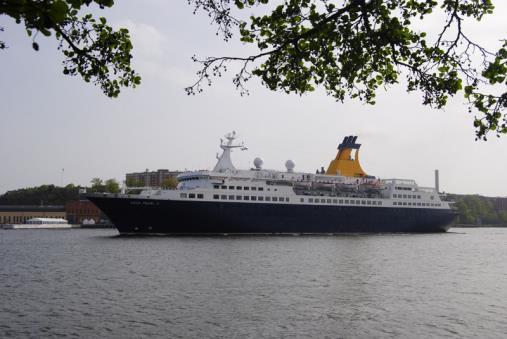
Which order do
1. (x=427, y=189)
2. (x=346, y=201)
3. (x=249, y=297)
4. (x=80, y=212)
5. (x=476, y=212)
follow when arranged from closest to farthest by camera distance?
(x=249, y=297)
(x=346, y=201)
(x=427, y=189)
(x=80, y=212)
(x=476, y=212)

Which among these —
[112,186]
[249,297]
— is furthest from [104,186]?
[249,297]

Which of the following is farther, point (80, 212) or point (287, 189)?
point (80, 212)

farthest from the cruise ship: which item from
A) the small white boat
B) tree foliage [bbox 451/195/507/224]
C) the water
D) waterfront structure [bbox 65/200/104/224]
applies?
tree foliage [bbox 451/195/507/224]

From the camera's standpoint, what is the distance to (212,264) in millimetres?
32375

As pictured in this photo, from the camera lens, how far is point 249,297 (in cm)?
2133

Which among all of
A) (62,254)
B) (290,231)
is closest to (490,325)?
(62,254)

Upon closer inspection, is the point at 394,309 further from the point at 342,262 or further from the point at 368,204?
the point at 368,204

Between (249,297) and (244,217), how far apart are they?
41.3 m

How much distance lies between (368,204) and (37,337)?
63.0 m

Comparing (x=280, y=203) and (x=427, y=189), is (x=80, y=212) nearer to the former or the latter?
(x=280, y=203)

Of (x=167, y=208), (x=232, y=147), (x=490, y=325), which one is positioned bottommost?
(x=490, y=325)

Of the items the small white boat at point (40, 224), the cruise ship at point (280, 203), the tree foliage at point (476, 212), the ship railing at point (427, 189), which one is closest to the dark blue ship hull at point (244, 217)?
the cruise ship at point (280, 203)

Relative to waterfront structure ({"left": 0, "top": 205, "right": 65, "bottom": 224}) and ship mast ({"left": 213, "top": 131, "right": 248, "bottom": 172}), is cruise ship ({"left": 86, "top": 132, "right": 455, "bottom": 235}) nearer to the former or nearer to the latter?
ship mast ({"left": 213, "top": 131, "right": 248, "bottom": 172})

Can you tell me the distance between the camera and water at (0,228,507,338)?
1641cm
